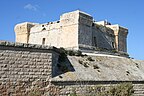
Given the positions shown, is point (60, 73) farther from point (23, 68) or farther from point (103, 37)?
point (103, 37)

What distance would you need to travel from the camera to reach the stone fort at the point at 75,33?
29.6m

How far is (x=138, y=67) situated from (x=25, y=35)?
18.9 m

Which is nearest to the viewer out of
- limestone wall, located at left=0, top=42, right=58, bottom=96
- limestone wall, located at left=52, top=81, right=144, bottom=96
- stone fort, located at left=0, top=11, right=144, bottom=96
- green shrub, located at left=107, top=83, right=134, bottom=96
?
limestone wall, located at left=0, top=42, right=58, bottom=96

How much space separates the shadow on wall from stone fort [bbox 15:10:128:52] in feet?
45.1

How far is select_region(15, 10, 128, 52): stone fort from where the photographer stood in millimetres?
29578

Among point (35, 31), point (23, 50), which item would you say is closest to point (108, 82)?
point (23, 50)

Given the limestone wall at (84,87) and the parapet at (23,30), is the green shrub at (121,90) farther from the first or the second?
the parapet at (23,30)

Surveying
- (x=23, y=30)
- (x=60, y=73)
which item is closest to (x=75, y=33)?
(x=23, y=30)

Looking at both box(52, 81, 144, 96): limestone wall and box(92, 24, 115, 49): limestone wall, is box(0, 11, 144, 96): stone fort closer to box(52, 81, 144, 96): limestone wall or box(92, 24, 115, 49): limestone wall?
box(52, 81, 144, 96): limestone wall

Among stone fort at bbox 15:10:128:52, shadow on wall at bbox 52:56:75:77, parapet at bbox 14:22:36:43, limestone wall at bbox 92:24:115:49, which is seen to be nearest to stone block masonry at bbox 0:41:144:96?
shadow on wall at bbox 52:56:75:77

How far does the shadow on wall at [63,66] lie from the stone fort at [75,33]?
45.1 ft

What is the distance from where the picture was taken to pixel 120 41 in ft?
124

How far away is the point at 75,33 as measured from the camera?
97.0 feet

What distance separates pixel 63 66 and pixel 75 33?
15368mm
